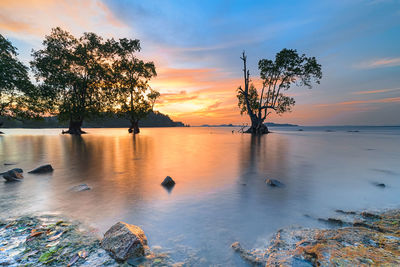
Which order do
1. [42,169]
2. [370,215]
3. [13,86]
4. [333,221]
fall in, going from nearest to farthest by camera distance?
[333,221]
[370,215]
[42,169]
[13,86]

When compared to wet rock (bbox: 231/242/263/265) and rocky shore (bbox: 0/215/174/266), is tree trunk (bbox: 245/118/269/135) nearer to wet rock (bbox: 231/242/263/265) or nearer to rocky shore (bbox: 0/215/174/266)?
wet rock (bbox: 231/242/263/265)

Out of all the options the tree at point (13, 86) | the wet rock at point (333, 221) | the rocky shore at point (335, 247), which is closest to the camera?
the rocky shore at point (335, 247)

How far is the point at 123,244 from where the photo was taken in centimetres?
311

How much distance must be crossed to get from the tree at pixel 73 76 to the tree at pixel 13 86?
425cm

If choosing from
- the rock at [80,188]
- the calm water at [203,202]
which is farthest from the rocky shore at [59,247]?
the rock at [80,188]

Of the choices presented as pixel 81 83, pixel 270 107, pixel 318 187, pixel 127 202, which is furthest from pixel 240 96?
pixel 127 202

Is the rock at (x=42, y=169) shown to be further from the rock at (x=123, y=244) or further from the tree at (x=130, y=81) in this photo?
the tree at (x=130, y=81)

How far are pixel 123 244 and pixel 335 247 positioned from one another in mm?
3952

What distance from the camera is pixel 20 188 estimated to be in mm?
6902

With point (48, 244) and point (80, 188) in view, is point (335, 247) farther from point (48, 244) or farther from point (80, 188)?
point (80, 188)

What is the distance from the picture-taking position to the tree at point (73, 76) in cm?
3969

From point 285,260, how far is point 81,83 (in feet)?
173

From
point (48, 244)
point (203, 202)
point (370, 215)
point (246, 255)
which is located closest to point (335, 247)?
point (246, 255)

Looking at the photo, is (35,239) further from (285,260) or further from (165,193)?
(285,260)
